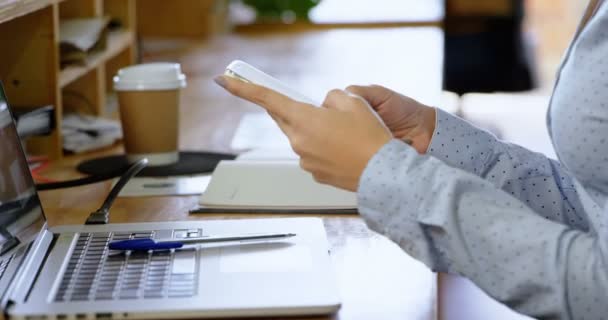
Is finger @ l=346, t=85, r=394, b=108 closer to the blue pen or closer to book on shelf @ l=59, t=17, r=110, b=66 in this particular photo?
the blue pen

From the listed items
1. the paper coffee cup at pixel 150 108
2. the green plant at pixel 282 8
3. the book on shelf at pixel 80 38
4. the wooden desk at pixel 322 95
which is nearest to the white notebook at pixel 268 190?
the wooden desk at pixel 322 95

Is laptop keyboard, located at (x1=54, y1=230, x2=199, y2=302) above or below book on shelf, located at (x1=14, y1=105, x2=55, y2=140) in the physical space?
above

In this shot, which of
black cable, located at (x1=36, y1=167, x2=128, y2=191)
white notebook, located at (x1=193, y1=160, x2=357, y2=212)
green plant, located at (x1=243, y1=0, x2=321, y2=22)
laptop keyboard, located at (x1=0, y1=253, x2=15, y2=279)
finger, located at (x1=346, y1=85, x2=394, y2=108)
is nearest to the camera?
laptop keyboard, located at (x1=0, y1=253, x2=15, y2=279)

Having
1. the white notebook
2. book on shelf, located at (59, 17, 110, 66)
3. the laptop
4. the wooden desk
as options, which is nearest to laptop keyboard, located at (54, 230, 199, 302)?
the laptop

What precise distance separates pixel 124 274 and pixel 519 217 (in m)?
0.40

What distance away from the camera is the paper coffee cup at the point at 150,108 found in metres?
1.62

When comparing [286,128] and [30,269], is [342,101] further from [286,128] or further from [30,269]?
[30,269]

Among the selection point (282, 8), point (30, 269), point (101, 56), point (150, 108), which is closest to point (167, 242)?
point (30, 269)

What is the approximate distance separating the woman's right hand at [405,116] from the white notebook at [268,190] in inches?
6.8

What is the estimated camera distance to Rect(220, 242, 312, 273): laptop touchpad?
1.09 m

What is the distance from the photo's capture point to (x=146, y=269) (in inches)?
42.7

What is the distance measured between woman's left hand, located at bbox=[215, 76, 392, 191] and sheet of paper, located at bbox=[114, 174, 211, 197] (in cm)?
50

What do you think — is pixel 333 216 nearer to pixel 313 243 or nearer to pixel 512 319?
pixel 313 243

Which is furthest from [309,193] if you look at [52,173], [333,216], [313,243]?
[52,173]
